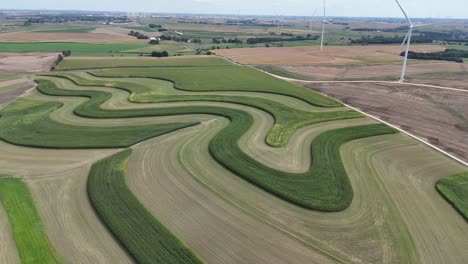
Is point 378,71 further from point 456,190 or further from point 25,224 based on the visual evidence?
point 25,224

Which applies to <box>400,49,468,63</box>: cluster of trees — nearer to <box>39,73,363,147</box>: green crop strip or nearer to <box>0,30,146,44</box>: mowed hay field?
<box>39,73,363,147</box>: green crop strip

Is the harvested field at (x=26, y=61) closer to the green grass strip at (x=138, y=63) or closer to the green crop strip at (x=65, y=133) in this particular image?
the green grass strip at (x=138, y=63)

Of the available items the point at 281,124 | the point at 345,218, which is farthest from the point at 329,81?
the point at 345,218

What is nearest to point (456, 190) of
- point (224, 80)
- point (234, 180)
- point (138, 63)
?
point (234, 180)

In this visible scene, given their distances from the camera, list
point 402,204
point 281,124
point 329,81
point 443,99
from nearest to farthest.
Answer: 1. point 402,204
2. point 281,124
3. point 443,99
4. point 329,81

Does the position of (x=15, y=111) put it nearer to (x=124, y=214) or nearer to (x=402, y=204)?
(x=124, y=214)
